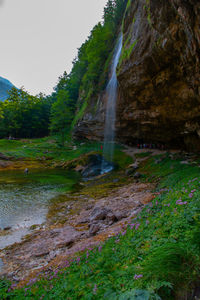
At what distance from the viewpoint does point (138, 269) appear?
9.07ft

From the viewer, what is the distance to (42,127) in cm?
6128

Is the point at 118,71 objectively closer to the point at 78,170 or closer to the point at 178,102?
the point at 178,102

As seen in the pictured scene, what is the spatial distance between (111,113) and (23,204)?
2038cm

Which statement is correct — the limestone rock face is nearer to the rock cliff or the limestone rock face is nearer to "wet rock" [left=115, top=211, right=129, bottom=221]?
the rock cliff

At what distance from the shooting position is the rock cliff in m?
9.23

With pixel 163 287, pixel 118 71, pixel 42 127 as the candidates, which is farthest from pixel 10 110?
pixel 163 287

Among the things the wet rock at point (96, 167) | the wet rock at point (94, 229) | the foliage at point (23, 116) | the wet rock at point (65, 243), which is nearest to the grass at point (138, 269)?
the wet rock at point (65, 243)

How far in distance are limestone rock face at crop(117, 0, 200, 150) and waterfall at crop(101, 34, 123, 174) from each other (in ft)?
6.66

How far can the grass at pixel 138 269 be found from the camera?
225 centimetres

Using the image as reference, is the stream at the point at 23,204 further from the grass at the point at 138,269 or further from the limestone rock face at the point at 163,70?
the limestone rock face at the point at 163,70

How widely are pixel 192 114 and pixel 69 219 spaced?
14965mm

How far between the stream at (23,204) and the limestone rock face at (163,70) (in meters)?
12.4

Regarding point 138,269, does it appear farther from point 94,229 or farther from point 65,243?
point 65,243

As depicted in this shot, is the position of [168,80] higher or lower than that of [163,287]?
higher
